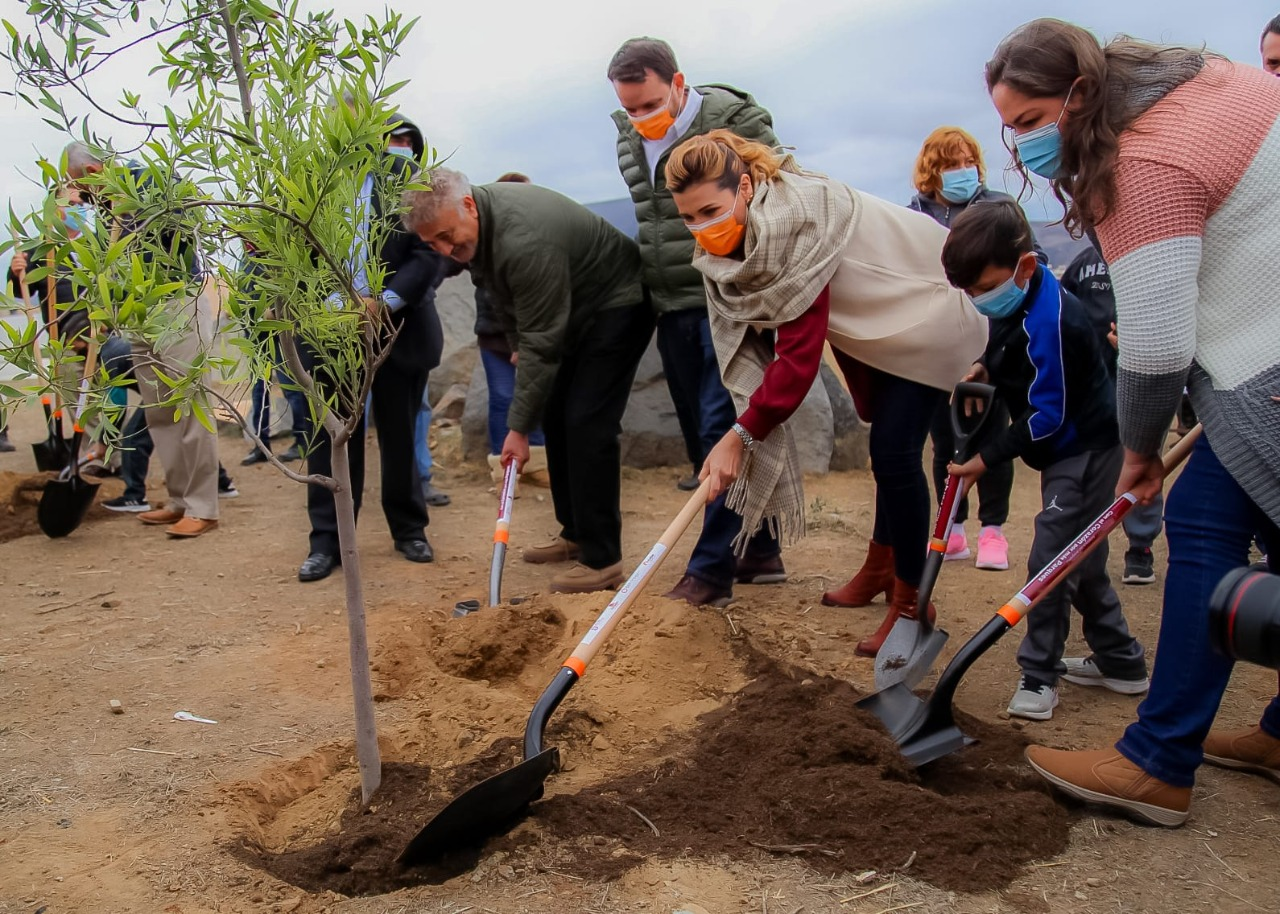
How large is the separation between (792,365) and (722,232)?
492 millimetres

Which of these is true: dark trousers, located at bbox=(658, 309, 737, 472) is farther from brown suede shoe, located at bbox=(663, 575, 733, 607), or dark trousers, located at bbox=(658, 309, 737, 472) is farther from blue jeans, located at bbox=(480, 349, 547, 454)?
blue jeans, located at bbox=(480, 349, 547, 454)

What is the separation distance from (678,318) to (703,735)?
2.01 meters

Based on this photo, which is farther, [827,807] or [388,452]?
[388,452]

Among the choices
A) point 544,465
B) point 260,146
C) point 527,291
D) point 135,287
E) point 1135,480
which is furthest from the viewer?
point 544,465

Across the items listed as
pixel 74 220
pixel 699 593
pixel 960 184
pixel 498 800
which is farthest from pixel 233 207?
pixel 960 184

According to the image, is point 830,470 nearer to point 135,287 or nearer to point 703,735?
point 703,735

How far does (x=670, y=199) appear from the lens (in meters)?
4.42

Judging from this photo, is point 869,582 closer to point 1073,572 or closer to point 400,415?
point 1073,572

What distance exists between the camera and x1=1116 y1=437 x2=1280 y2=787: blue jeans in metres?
2.44

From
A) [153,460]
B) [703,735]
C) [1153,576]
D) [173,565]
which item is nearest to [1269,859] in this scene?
[703,735]

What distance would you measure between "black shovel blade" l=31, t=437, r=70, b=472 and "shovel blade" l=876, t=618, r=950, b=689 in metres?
4.89

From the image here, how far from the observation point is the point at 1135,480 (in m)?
2.72

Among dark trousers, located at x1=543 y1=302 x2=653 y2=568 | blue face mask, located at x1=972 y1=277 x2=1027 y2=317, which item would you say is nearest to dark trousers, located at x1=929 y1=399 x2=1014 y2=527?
dark trousers, located at x1=543 y1=302 x2=653 y2=568

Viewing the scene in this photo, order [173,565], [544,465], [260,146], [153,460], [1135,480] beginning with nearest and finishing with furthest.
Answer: [260,146], [1135,480], [173,565], [544,465], [153,460]
